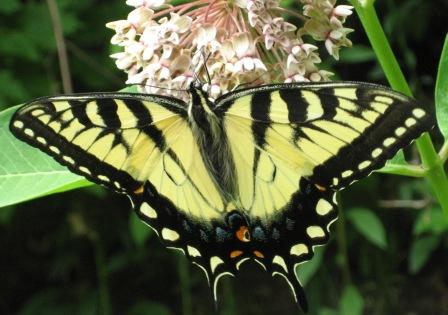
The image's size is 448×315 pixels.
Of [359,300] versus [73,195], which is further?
[73,195]

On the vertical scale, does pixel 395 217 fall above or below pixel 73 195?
below

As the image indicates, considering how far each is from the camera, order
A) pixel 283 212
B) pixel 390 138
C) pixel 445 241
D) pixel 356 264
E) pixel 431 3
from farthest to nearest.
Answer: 1. pixel 356 264
2. pixel 431 3
3. pixel 445 241
4. pixel 283 212
5. pixel 390 138

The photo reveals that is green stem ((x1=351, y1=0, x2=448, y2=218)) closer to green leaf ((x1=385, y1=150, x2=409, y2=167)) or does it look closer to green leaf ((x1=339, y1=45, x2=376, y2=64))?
green leaf ((x1=385, y1=150, x2=409, y2=167))

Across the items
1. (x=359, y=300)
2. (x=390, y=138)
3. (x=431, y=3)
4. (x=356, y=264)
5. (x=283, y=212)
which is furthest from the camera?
(x=356, y=264)

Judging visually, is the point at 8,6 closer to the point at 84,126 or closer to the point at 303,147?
the point at 84,126

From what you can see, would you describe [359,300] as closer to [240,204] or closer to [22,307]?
[240,204]

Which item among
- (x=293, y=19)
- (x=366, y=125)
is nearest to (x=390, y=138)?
(x=366, y=125)

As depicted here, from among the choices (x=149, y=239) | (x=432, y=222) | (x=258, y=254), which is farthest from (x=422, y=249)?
(x=258, y=254)

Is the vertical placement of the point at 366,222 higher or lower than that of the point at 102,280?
higher
